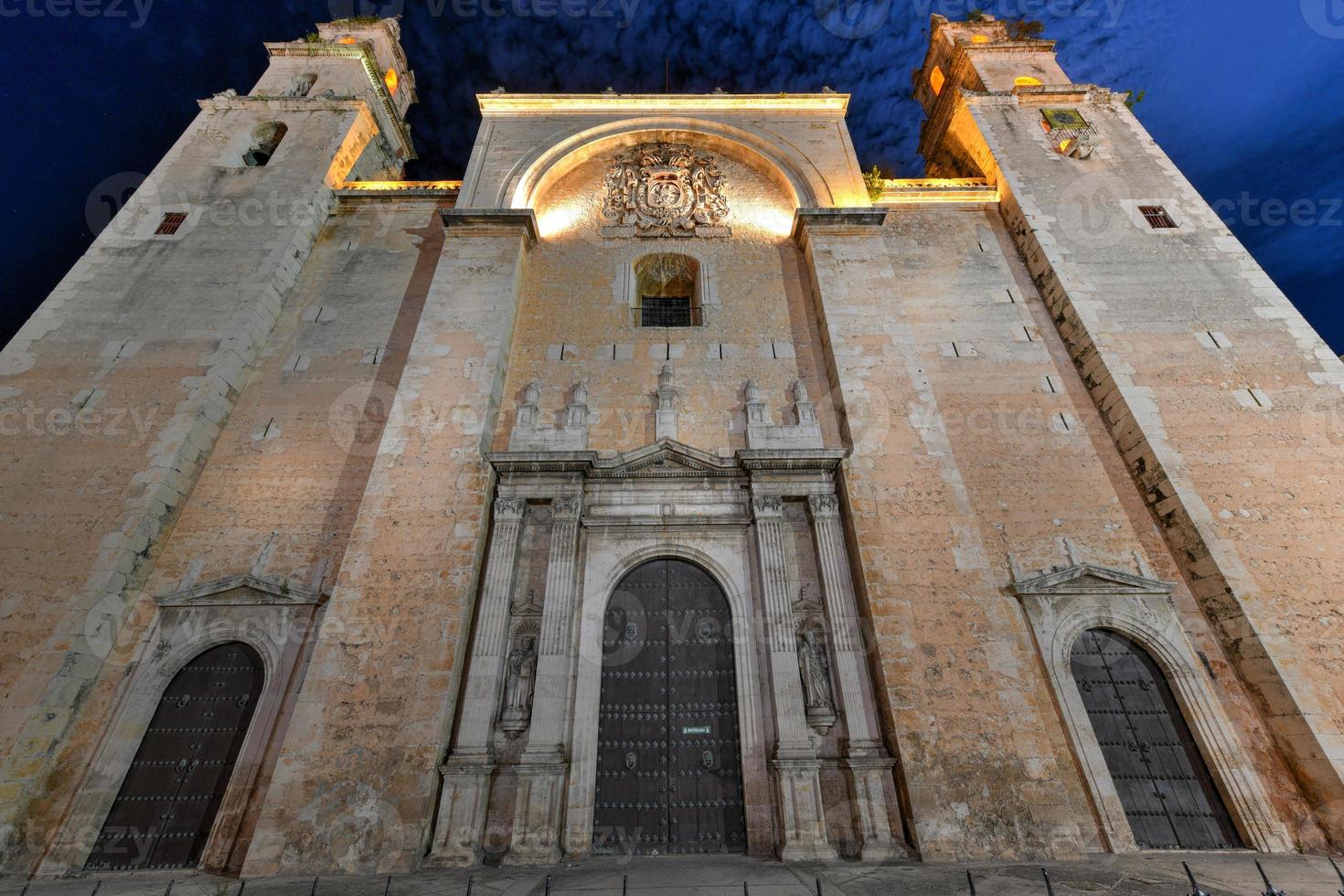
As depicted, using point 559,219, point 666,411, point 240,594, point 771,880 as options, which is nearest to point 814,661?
point 771,880

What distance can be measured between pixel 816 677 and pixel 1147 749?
455 cm

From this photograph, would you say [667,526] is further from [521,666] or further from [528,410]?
[528,410]

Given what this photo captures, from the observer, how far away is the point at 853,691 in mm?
8008

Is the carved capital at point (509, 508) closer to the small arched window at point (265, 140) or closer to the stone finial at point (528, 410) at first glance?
the stone finial at point (528, 410)

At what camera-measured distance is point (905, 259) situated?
12914mm

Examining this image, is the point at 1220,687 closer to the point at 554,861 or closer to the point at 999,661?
the point at 999,661

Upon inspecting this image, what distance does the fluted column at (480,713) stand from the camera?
7043mm

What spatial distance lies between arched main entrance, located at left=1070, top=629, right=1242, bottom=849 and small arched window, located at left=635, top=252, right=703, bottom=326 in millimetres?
9031

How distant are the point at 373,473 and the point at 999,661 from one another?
30.9 ft

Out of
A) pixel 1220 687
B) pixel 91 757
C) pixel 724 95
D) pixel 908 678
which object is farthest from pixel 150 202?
pixel 1220 687

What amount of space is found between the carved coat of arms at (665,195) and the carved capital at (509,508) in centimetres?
685

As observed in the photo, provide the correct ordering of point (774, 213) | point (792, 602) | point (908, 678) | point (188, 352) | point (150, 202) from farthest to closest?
point (774, 213)
point (150, 202)
point (188, 352)
point (792, 602)
point (908, 678)

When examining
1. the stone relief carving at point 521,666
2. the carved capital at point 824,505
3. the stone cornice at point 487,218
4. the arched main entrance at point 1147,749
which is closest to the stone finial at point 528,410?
the stone relief carving at point 521,666

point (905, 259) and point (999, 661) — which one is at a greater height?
Answer: point (905, 259)
